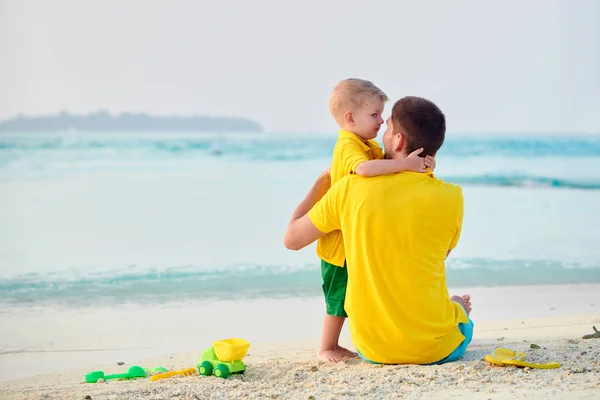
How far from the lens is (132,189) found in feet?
47.4

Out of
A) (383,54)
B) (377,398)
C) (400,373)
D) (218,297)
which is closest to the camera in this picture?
(377,398)

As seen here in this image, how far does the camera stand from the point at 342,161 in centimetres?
323

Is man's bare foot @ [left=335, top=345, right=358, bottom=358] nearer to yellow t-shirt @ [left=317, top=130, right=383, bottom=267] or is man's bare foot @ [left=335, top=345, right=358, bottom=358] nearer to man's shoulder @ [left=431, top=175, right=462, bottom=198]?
yellow t-shirt @ [left=317, top=130, right=383, bottom=267]

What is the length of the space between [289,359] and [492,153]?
801 inches

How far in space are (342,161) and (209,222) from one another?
6874 mm

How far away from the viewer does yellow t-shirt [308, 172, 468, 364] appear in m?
3.04

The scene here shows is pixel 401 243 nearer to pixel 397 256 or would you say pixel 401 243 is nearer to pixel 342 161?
pixel 397 256

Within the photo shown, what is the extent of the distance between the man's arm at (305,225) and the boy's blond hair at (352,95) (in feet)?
0.95

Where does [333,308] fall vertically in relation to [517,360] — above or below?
above

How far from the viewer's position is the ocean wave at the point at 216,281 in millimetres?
5926

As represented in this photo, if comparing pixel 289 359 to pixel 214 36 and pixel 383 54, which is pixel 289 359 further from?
pixel 214 36

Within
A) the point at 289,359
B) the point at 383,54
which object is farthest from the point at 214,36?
the point at 289,359

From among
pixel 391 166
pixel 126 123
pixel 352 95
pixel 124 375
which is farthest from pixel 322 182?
pixel 126 123

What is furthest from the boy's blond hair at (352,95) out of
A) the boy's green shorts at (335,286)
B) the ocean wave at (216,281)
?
the ocean wave at (216,281)
